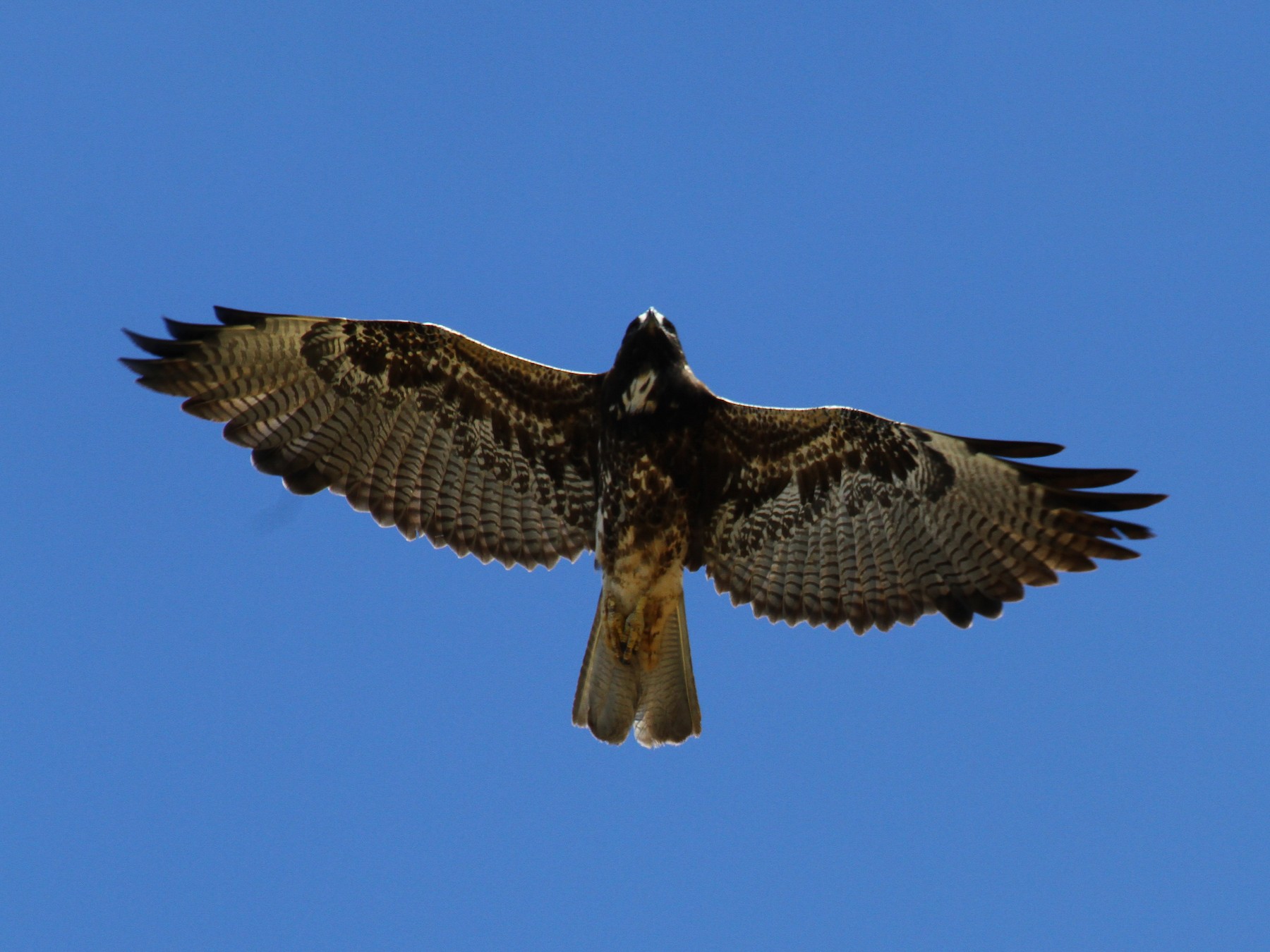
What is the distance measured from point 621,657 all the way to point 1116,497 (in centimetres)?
339

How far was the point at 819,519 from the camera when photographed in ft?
31.3

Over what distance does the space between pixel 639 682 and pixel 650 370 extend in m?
2.17

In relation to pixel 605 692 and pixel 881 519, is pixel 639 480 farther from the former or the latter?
pixel 881 519

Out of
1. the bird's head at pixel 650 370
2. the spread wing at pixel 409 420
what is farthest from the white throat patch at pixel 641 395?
the spread wing at pixel 409 420

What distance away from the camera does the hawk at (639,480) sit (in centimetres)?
899

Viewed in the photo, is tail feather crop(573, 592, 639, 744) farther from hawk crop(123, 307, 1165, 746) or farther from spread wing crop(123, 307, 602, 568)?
spread wing crop(123, 307, 602, 568)

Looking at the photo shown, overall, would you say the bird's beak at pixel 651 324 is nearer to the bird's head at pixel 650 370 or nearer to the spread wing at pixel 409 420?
the bird's head at pixel 650 370

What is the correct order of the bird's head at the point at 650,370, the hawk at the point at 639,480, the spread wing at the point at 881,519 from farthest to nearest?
the hawk at the point at 639,480 → the bird's head at the point at 650,370 → the spread wing at the point at 881,519

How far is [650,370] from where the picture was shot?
349 inches

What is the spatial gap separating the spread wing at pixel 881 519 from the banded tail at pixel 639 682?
2.25 feet

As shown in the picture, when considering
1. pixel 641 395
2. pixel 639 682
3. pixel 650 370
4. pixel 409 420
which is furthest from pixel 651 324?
pixel 639 682

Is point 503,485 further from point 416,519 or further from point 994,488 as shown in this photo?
point 994,488

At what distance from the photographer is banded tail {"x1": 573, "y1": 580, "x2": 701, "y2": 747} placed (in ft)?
30.7

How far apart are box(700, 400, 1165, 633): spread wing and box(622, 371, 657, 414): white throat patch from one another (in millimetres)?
542
